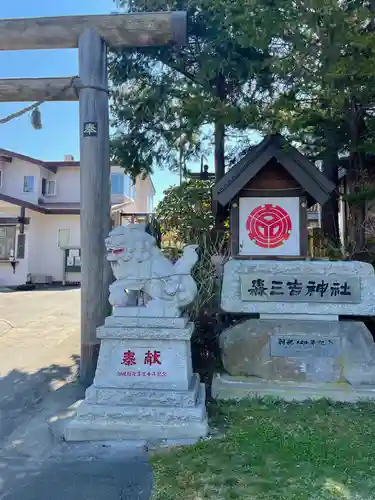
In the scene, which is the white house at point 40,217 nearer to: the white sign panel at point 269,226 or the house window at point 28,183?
the house window at point 28,183

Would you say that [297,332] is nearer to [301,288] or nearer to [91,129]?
[301,288]

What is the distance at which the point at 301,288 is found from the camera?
15.9ft

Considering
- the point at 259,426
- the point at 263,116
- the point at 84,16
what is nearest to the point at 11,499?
the point at 259,426

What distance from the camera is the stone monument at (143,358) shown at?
3.74 m

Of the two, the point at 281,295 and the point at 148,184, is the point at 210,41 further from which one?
the point at 148,184

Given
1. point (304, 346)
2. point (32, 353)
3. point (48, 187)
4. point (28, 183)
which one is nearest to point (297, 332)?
point (304, 346)

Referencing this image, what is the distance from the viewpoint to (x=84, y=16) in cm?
520

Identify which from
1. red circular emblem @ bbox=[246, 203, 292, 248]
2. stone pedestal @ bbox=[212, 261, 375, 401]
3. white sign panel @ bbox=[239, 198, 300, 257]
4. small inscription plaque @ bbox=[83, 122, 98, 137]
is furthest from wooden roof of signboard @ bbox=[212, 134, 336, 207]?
small inscription plaque @ bbox=[83, 122, 98, 137]

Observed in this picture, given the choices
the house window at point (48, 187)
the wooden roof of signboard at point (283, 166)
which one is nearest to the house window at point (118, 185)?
the house window at point (48, 187)

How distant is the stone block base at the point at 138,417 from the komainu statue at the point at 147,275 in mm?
814

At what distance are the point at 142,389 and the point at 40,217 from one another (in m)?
18.8

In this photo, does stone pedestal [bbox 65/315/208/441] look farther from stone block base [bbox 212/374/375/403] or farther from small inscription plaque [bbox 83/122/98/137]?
small inscription plaque [bbox 83/122/98/137]

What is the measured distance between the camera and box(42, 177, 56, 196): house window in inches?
877

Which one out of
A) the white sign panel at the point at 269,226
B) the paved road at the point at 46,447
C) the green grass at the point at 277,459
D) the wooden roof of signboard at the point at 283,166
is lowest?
the paved road at the point at 46,447
